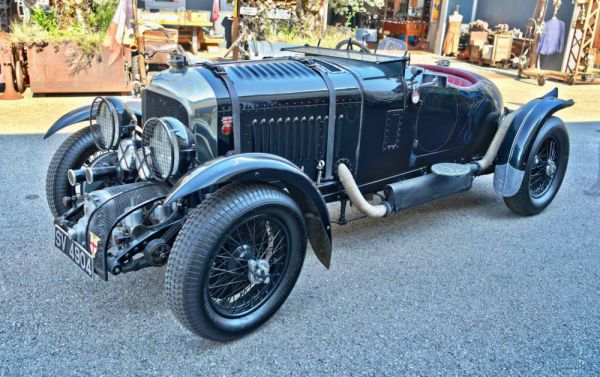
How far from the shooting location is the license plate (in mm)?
2544

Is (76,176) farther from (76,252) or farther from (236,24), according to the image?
(236,24)

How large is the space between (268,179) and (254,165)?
128 millimetres

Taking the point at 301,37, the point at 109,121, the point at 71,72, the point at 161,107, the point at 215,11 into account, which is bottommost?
the point at 71,72

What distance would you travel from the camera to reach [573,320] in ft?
9.78

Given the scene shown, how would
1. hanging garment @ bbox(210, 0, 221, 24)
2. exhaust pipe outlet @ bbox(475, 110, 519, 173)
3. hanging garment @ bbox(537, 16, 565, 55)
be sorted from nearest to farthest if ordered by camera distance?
exhaust pipe outlet @ bbox(475, 110, 519, 173), hanging garment @ bbox(537, 16, 565, 55), hanging garment @ bbox(210, 0, 221, 24)

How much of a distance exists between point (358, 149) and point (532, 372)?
1.66 m

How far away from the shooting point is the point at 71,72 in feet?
25.0

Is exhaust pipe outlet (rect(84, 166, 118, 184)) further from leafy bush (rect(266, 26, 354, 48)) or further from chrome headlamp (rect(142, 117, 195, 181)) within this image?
leafy bush (rect(266, 26, 354, 48))

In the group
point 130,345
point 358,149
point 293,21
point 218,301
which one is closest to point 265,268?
point 218,301

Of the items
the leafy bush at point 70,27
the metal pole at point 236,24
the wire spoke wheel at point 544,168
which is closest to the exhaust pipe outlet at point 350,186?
the wire spoke wheel at point 544,168

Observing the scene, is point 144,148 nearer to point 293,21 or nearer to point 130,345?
point 130,345

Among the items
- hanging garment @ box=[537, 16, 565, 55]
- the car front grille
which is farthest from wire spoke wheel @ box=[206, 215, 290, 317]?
hanging garment @ box=[537, 16, 565, 55]

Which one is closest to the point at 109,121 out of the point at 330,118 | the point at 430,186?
the point at 330,118

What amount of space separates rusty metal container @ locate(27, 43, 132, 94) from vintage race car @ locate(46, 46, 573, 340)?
4.53 metres
